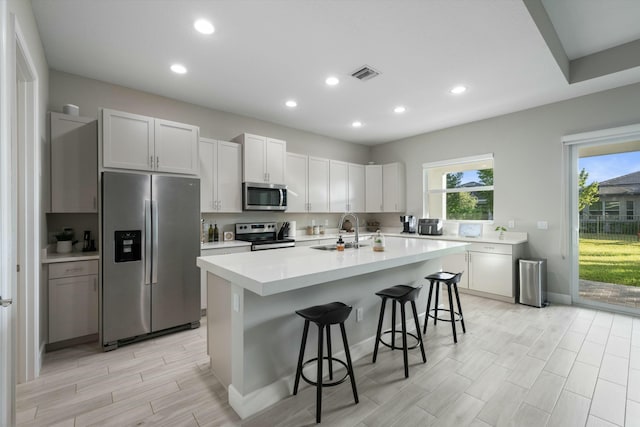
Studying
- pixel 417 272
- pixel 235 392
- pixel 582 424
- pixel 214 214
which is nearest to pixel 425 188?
pixel 417 272

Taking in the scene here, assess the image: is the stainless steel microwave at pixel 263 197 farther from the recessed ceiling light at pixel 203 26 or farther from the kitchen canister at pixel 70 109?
the recessed ceiling light at pixel 203 26

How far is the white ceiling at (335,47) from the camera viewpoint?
7.17ft

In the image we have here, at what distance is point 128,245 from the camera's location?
2.87 meters

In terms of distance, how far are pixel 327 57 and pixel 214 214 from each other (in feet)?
8.75

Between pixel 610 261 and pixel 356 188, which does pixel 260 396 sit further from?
pixel 610 261

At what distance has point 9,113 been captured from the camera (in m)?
1.39

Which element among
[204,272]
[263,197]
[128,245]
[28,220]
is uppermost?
[263,197]

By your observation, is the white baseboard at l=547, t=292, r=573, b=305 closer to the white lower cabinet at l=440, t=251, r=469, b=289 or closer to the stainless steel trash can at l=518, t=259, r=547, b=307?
the stainless steel trash can at l=518, t=259, r=547, b=307

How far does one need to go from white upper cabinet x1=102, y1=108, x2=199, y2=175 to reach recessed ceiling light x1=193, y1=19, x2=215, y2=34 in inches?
47.9

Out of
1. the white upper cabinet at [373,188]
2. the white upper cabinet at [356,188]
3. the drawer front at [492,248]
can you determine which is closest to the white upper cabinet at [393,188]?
the white upper cabinet at [373,188]

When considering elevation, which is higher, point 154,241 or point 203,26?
point 203,26

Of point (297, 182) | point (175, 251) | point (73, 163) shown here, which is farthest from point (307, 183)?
point (73, 163)

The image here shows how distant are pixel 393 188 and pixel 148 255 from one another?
14.9 ft

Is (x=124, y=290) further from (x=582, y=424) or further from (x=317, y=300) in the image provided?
(x=582, y=424)
